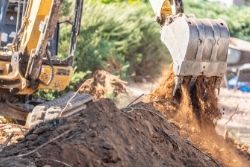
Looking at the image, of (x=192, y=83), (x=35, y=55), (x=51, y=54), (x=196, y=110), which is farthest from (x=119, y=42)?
(x=192, y=83)

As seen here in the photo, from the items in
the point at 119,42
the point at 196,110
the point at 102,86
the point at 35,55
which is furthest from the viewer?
the point at 119,42

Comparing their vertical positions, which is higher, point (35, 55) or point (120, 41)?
point (35, 55)

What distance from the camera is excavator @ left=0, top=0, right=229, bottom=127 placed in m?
10.1

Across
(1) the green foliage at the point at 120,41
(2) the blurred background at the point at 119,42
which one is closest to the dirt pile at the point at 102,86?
(2) the blurred background at the point at 119,42

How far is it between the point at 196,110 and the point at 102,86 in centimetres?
607

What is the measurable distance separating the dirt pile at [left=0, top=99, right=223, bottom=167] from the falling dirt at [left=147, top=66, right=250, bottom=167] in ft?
4.40

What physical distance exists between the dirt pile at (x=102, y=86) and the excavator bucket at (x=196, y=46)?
17.3ft

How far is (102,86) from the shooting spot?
1650 cm

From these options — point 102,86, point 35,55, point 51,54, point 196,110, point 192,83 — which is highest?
point 35,55

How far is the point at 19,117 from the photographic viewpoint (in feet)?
38.0

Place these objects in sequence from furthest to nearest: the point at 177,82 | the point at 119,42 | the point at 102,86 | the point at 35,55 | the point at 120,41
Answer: the point at 120,41, the point at 119,42, the point at 102,86, the point at 35,55, the point at 177,82

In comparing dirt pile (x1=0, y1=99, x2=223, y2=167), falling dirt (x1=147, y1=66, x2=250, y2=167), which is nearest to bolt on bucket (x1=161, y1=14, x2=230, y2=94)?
falling dirt (x1=147, y1=66, x2=250, y2=167)

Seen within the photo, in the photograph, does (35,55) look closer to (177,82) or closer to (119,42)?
(177,82)

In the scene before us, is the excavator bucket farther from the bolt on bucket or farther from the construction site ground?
the construction site ground
